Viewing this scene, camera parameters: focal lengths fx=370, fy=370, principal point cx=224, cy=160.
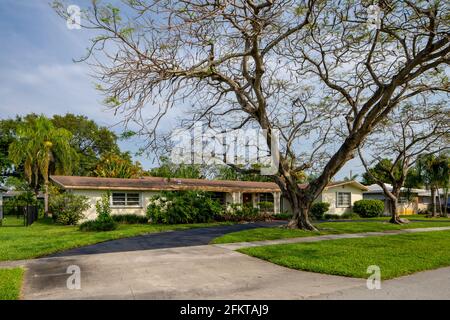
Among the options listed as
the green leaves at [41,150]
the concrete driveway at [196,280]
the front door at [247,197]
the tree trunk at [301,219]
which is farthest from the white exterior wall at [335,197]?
the concrete driveway at [196,280]

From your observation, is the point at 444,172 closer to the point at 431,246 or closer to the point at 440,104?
the point at 440,104

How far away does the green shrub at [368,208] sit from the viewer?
33594 mm

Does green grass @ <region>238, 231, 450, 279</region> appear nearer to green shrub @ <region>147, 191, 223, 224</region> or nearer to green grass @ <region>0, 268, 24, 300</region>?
green grass @ <region>0, 268, 24, 300</region>

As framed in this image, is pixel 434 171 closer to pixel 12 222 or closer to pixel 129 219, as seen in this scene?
pixel 129 219

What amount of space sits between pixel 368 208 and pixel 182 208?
1945cm

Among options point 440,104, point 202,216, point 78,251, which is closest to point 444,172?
point 440,104

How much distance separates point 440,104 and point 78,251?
19.0 metres

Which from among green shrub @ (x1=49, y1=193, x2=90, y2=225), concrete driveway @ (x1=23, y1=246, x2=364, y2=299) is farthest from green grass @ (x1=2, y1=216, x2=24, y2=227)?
concrete driveway @ (x1=23, y1=246, x2=364, y2=299)

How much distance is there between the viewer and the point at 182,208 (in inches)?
866

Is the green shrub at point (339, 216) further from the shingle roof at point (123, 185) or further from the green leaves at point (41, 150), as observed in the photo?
the green leaves at point (41, 150)

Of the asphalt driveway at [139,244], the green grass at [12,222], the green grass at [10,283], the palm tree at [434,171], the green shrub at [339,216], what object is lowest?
the green shrub at [339,216]

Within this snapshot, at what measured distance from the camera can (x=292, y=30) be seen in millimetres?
13055

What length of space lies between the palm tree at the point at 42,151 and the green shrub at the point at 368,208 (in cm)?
2561

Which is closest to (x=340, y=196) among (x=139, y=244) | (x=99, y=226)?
(x=99, y=226)
